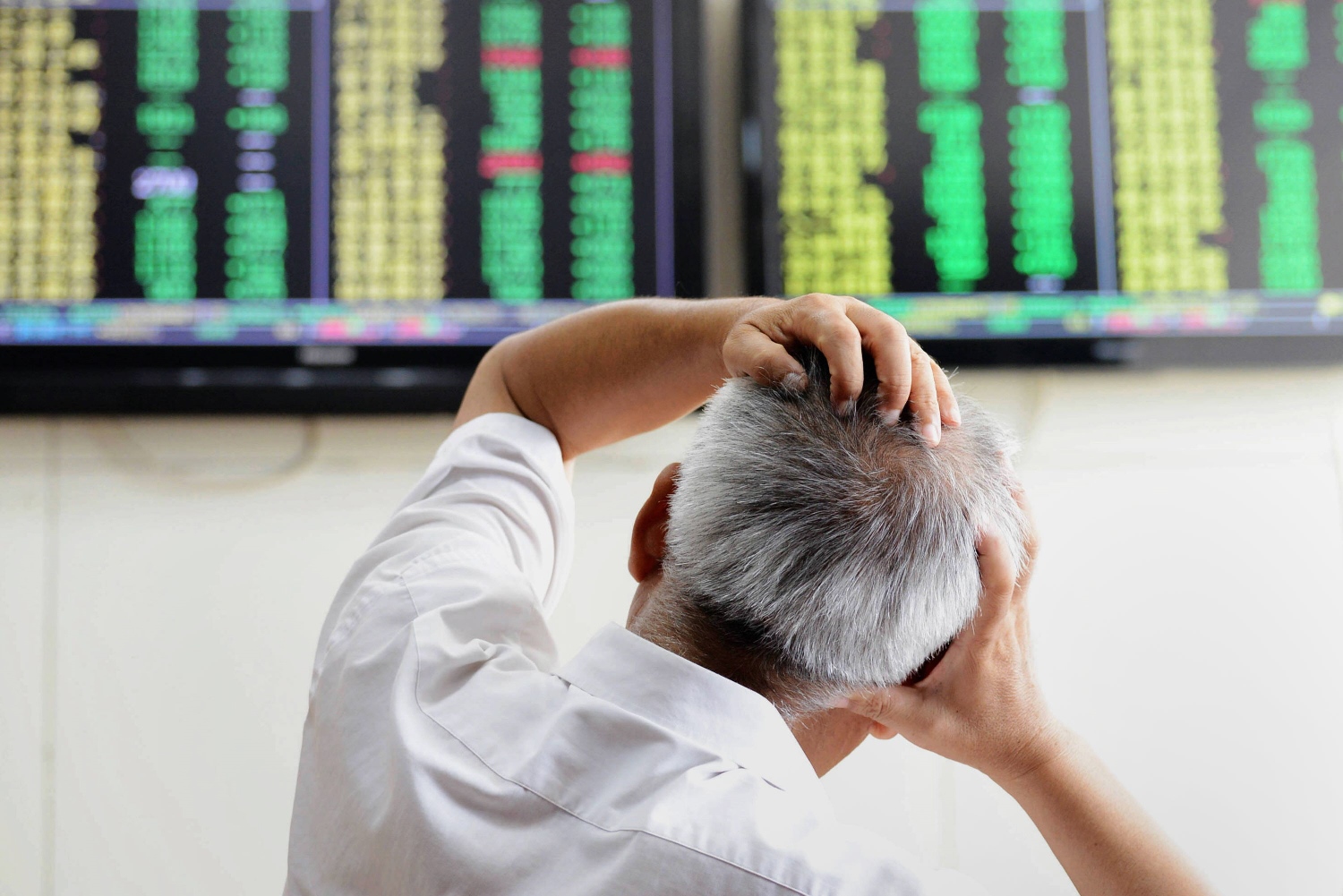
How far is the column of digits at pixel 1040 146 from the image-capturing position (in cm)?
128

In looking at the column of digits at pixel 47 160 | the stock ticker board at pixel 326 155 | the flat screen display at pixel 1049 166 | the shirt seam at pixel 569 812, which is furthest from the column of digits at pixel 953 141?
the column of digits at pixel 47 160

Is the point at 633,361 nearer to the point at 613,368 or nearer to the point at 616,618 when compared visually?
the point at 613,368

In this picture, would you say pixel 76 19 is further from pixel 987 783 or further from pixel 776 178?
pixel 987 783

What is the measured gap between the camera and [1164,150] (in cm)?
130

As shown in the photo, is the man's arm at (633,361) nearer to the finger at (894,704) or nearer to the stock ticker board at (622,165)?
the finger at (894,704)

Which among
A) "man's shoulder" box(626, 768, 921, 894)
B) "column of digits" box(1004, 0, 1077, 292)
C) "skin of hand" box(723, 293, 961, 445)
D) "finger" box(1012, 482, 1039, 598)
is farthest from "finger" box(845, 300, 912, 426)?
"column of digits" box(1004, 0, 1077, 292)

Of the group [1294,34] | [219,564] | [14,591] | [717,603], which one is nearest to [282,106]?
[219,564]

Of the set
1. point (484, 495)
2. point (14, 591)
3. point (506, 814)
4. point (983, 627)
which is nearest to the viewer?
point (506, 814)

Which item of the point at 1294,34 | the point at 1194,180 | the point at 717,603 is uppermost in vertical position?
the point at 1294,34

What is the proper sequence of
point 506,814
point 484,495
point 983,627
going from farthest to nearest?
point 484,495 → point 983,627 → point 506,814

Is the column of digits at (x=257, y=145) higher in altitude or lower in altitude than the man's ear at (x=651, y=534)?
higher

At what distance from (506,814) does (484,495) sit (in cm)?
30

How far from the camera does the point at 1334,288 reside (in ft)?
4.24

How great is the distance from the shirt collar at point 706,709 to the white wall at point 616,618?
0.70m
